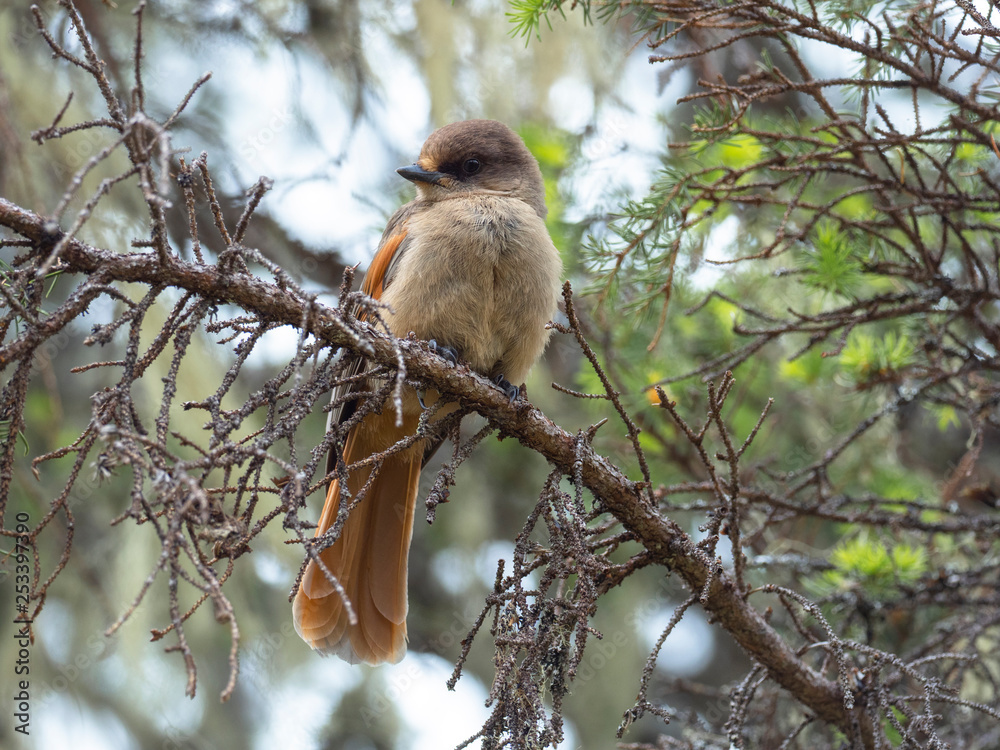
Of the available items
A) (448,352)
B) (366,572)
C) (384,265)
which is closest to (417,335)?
(448,352)

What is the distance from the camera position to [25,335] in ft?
5.33

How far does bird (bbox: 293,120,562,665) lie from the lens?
3.10 m

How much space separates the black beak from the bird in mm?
112

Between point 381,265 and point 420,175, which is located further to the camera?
point 420,175

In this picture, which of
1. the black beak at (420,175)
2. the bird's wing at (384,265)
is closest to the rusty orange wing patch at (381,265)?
the bird's wing at (384,265)

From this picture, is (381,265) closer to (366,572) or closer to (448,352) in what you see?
(448,352)

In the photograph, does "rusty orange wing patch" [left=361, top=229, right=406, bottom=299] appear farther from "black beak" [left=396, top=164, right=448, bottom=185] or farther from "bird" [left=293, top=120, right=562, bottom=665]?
"black beak" [left=396, top=164, right=448, bottom=185]

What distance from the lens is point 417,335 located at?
3043mm

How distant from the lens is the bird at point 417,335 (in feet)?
10.2

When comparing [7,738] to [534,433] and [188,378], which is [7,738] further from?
[534,433]

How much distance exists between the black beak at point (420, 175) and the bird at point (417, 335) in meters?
0.11

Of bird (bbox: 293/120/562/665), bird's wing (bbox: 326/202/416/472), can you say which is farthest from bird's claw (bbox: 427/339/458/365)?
Result: bird's wing (bbox: 326/202/416/472)

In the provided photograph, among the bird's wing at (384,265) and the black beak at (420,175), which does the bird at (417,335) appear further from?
the black beak at (420,175)

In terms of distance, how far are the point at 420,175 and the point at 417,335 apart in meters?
0.94
